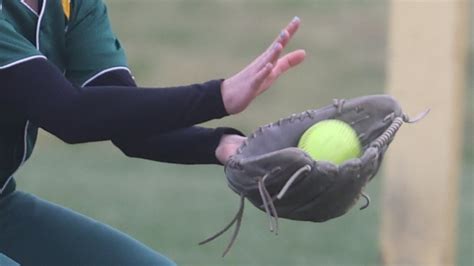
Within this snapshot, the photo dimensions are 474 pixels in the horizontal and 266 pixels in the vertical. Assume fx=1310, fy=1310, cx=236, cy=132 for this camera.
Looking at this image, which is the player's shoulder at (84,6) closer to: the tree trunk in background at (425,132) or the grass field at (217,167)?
the tree trunk in background at (425,132)

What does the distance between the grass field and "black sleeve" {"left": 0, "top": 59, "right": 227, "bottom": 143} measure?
399cm

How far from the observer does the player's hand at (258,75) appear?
342 centimetres

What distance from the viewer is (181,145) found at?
391 centimetres

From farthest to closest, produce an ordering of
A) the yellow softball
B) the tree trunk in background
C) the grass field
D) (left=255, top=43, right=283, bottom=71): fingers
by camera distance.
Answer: the grass field
the tree trunk in background
the yellow softball
(left=255, top=43, right=283, bottom=71): fingers

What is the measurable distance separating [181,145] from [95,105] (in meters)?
0.48

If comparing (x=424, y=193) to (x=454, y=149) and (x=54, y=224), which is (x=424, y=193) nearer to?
(x=454, y=149)

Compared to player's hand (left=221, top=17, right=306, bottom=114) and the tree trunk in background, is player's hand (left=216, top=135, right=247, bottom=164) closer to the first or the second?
player's hand (left=221, top=17, right=306, bottom=114)

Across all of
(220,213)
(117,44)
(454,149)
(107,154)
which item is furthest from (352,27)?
(117,44)

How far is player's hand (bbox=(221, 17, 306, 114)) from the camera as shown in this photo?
3420 millimetres

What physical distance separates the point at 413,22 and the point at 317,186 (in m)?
1.68

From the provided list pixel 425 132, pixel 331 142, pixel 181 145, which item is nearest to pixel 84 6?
pixel 181 145

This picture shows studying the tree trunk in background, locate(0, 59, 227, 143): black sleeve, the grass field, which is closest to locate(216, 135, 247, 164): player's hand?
locate(0, 59, 227, 143): black sleeve

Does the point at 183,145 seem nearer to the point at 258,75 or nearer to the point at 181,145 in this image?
the point at 181,145

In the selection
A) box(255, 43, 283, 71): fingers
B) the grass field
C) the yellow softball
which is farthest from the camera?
the grass field
